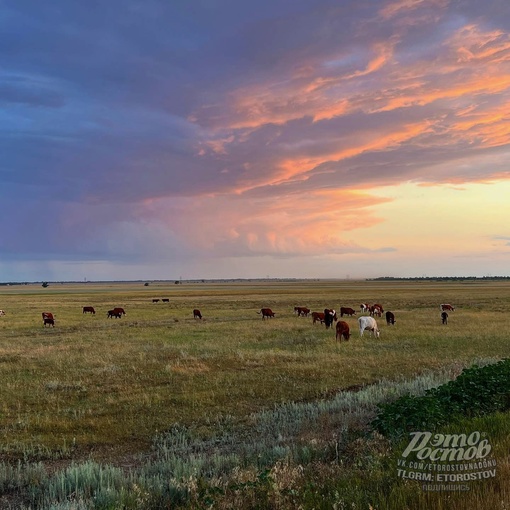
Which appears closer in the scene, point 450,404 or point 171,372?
point 450,404

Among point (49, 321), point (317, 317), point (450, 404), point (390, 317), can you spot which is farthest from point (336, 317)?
point (450, 404)

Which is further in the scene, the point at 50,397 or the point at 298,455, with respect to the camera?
the point at 50,397

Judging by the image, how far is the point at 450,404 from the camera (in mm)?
7902

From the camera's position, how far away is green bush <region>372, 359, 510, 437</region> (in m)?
7.09

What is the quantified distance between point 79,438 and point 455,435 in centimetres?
813

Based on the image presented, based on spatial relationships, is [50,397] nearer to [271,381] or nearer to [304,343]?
[271,381]

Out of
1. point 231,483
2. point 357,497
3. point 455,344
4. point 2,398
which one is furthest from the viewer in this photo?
point 455,344

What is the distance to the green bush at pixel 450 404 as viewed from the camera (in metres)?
7.09

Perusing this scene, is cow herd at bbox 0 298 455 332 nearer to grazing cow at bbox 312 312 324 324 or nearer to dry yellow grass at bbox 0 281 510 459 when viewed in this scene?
grazing cow at bbox 312 312 324 324

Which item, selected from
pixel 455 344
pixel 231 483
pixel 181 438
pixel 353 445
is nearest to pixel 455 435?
pixel 353 445

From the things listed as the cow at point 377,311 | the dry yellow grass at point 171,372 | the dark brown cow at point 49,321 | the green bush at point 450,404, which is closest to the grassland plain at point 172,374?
the dry yellow grass at point 171,372

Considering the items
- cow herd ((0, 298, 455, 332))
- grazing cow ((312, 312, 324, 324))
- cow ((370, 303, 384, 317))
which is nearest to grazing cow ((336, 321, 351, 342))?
cow herd ((0, 298, 455, 332))

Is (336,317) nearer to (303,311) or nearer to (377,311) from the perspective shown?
(377,311)

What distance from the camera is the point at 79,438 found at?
10.3m
